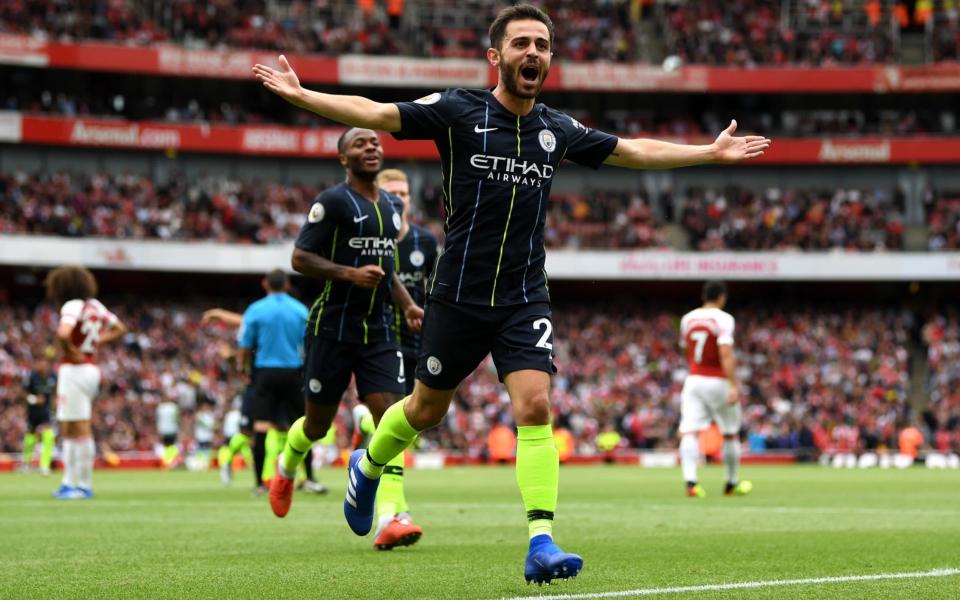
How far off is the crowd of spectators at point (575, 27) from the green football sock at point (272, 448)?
108 feet

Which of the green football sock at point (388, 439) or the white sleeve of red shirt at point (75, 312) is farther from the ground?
the white sleeve of red shirt at point (75, 312)

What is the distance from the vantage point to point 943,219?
48.2 meters

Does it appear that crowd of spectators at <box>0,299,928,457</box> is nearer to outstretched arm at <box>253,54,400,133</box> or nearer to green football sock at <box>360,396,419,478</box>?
green football sock at <box>360,396,419,478</box>

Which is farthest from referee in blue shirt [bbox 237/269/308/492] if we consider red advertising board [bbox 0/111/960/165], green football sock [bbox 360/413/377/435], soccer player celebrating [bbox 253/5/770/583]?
red advertising board [bbox 0/111/960/165]

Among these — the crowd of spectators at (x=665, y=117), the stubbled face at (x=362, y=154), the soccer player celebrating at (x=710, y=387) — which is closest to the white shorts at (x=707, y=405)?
the soccer player celebrating at (x=710, y=387)

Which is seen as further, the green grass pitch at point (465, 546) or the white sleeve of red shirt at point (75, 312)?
the white sleeve of red shirt at point (75, 312)

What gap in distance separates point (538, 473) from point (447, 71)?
42344mm

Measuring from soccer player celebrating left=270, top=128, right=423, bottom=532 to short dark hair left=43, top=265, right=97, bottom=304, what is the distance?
576 cm

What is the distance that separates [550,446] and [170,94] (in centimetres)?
Result: 4405

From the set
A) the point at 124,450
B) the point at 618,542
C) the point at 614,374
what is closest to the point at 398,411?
the point at 618,542

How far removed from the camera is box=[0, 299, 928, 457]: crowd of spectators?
36375 millimetres

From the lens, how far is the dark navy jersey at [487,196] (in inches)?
244

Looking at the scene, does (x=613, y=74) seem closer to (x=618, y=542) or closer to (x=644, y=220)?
(x=644, y=220)

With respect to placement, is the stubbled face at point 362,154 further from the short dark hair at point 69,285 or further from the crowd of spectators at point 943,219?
the crowd of spectators at point 943,219
